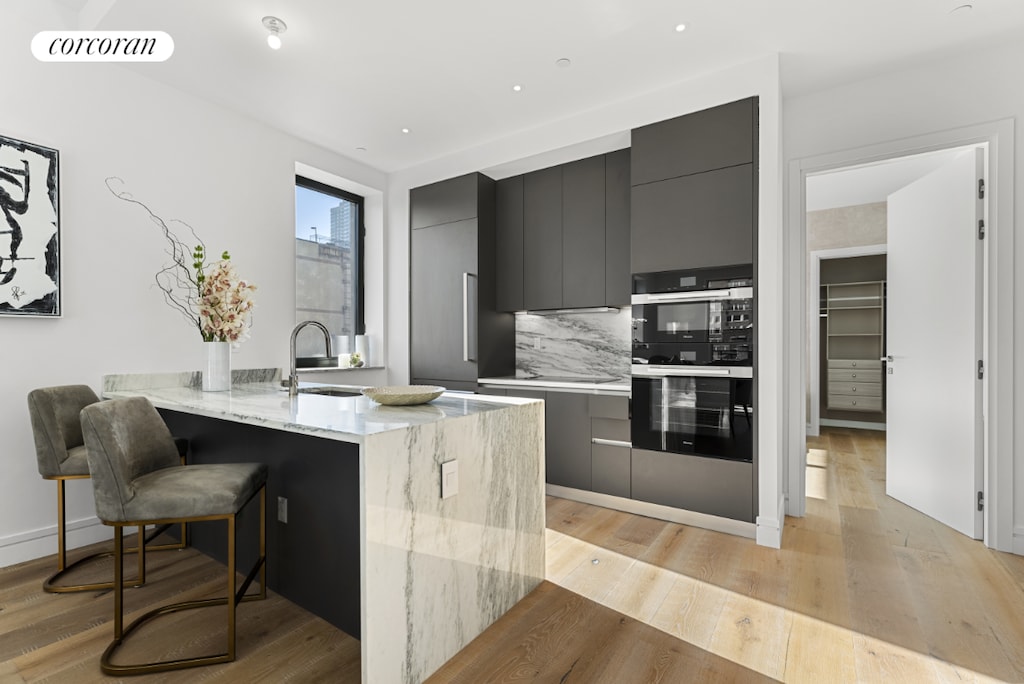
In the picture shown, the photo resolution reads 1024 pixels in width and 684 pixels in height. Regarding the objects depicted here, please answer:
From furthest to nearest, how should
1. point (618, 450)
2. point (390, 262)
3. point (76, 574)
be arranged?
1. point (390, 262)
2. point (618, 450)
3. point (76, 574)

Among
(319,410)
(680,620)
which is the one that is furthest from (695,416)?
→ (319,410)

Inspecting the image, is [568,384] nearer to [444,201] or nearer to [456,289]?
[456,289]

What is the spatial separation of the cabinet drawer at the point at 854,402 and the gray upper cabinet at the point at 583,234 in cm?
455

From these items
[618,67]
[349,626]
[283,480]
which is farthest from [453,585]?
[618,67]

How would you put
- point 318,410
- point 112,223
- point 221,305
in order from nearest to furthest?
1. point 318,410
2. point 221,305
3. point 112,223

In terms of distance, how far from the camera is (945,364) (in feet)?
9.71

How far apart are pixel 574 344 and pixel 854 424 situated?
445 cm

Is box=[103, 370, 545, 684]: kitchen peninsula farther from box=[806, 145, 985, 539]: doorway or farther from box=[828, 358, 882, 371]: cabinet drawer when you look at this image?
box=[828, 358, 882, 371]: cabinet drawer

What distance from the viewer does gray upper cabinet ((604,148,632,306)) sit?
345 cm

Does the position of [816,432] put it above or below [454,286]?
below

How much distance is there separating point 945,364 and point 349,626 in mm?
3540

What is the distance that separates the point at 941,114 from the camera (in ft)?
8.98

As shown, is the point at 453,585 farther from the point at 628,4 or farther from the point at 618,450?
the point at 628,4

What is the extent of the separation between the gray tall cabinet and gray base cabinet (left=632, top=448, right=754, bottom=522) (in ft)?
4.89
